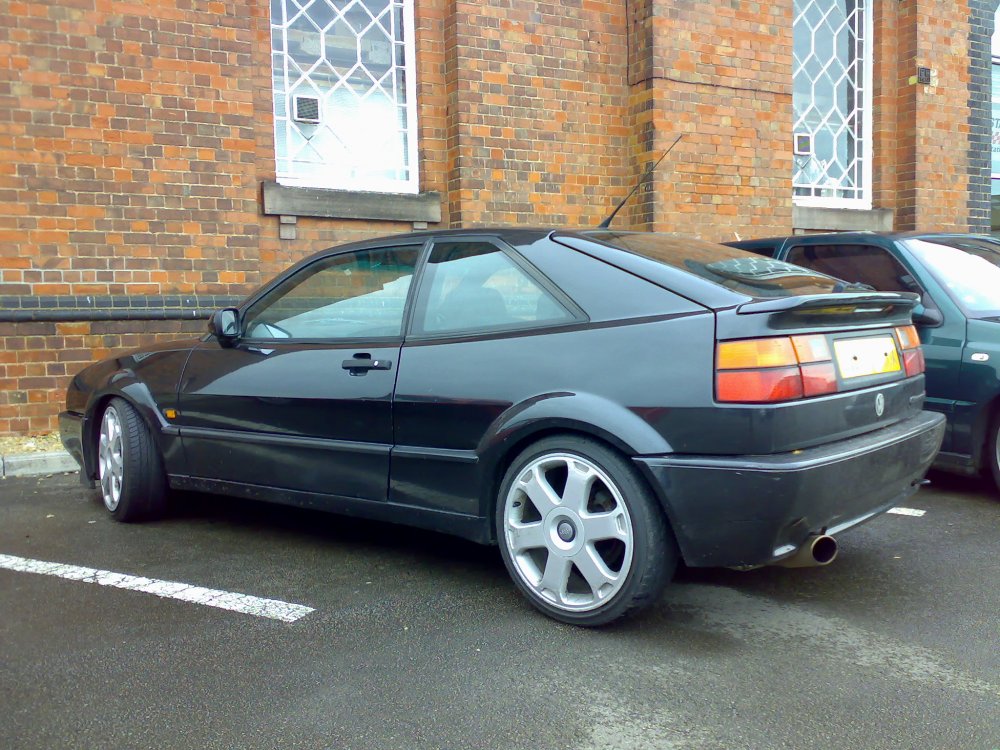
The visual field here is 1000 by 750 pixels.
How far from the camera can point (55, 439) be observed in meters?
7.40

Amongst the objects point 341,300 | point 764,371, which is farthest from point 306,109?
point 764,371

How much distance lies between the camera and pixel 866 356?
3613 millimetres

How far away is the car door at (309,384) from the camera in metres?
4.06

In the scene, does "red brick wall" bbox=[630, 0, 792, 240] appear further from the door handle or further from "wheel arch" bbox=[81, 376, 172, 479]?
the door handle

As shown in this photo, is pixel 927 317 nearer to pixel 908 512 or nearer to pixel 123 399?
pixel 908 512

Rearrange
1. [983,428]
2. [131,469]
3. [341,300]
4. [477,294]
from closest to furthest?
[477,294]
[341,300]
[131,469]
[983,428]

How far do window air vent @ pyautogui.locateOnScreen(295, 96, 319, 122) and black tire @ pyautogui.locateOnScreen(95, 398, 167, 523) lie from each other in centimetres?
434

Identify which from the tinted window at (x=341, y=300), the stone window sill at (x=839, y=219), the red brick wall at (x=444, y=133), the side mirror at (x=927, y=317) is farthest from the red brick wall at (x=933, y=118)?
the tinted window at (x=341, y=300)

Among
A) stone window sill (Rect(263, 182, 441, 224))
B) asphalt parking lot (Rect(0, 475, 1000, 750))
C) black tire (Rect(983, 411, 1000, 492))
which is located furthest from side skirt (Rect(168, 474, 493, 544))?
stone window sill (Rect(263, 182, 441, 224))

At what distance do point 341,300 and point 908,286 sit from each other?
336 centimetres

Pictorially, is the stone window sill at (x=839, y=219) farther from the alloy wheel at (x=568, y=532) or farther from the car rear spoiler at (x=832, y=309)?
the alloy wheel at (x=568, y=532)

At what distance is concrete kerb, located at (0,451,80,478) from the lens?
6594 millimetres

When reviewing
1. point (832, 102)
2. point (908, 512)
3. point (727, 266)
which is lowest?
point (908, 512)

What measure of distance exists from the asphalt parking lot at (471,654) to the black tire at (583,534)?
130 mm
